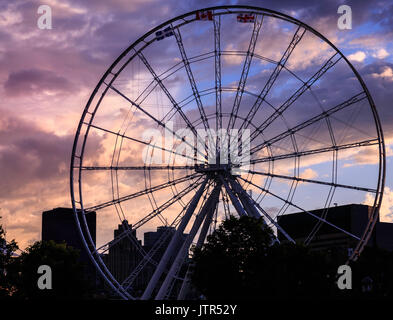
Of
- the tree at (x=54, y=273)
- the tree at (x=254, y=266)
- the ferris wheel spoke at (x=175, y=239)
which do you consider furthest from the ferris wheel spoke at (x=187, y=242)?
the tree at (x=54, y=273)

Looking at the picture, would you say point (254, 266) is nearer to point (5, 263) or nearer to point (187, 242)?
point (187, 242)

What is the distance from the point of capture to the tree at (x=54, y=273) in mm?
96438

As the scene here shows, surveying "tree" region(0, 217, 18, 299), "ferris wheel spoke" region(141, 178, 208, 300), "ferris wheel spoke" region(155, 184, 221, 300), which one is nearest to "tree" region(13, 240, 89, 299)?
"tree" region(0, 217, 18, 299)

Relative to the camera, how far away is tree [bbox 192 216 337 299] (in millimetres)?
76562

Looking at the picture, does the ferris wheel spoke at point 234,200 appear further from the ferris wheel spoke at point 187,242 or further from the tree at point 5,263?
the tree at point 5,263

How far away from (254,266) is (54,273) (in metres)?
28.1

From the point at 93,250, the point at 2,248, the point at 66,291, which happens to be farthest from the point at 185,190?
the point at 2,248

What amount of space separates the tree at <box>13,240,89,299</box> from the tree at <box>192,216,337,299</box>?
19.2 m

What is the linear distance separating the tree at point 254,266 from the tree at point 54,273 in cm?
1918

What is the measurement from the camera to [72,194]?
84.2 metres

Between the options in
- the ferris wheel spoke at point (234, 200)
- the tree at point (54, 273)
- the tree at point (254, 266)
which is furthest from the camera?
the tree at point (54, 273)

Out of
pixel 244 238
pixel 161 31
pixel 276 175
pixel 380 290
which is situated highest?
pixel 161 31
